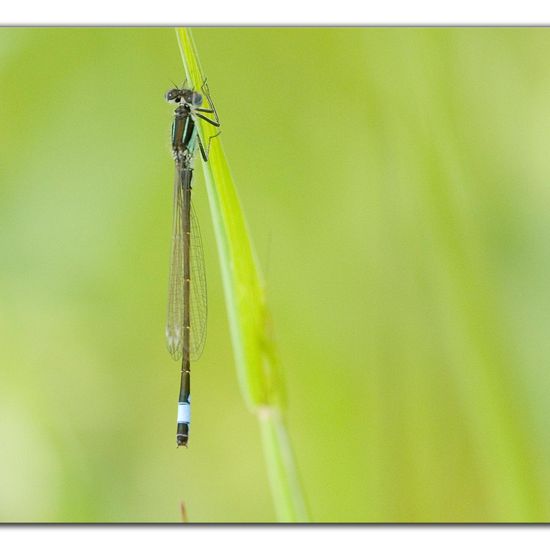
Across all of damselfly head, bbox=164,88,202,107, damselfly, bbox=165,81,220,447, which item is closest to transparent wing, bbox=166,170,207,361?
damselfly, bbox=165,81,220,447

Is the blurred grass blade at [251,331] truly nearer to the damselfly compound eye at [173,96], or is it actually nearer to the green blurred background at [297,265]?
the green blurred background at [297,265]

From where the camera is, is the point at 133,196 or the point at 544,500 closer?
the point at 544,500

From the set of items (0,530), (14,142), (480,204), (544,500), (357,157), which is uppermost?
(14,142)

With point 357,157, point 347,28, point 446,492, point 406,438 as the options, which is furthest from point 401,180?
point 446,492

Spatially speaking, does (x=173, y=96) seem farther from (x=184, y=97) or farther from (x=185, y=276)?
(x=185, y=276)

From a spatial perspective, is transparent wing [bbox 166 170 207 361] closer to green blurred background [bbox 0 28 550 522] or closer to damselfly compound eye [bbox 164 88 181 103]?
green blurred background [bbox 0 28 550 522]
